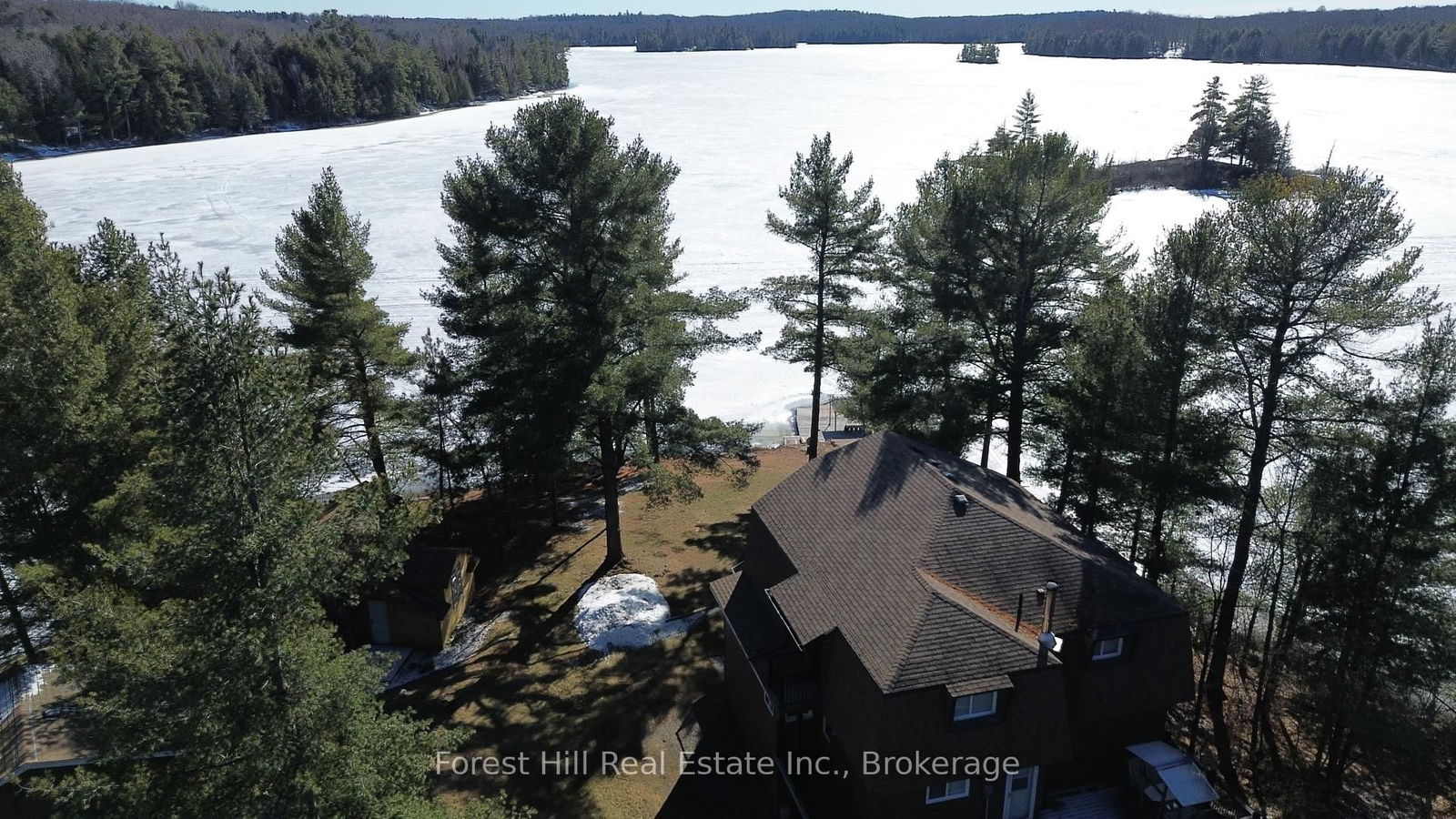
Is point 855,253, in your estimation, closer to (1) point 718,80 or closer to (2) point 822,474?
(2) point 822,474

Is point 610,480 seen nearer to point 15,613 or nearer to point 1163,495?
point 15,613

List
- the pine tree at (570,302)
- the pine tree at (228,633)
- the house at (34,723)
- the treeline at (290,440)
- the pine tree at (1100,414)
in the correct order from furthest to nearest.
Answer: the pine tree at (570,302) < the pine tree at (1100,414) < the house at (34,723) < the treeline at (290,440) < the pine tree at (228,633)

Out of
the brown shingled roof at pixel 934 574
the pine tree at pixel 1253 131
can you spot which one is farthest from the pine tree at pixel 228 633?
the pine tree at pixel 1253 131

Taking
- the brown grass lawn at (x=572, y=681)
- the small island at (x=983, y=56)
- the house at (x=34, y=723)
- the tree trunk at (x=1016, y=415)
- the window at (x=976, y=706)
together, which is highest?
the small island at (x=983, y=56)

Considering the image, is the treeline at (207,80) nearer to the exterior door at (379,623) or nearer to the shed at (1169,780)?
the exterior door at (379,623)

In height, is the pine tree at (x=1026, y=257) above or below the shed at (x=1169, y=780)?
above

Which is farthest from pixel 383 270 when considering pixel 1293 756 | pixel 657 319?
pixel 1293 756

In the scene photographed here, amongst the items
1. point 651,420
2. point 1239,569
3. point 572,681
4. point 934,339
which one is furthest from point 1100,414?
point 572,681
